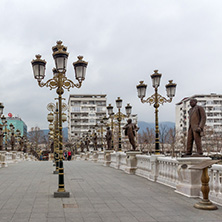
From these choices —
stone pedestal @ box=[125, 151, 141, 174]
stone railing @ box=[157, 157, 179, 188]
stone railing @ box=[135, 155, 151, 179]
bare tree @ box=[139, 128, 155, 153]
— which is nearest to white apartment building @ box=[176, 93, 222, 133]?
bare tree @ box=[139, 128, 155, 153]

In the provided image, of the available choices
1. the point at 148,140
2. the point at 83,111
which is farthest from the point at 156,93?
the point at 83,111

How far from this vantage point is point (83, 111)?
11938 cm

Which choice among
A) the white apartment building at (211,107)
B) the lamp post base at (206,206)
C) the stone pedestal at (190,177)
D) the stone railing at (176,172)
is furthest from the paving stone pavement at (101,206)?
the white apartment building at (211,107)

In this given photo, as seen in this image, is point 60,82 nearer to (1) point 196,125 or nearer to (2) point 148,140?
(1) point 196,125

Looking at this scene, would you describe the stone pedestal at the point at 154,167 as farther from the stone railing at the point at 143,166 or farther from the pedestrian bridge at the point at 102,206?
the pedestrian bridge at the point at 102,206

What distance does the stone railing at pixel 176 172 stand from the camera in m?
8.71

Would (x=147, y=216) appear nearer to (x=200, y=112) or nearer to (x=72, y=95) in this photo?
(x=200, y=112)

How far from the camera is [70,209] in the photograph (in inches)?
310

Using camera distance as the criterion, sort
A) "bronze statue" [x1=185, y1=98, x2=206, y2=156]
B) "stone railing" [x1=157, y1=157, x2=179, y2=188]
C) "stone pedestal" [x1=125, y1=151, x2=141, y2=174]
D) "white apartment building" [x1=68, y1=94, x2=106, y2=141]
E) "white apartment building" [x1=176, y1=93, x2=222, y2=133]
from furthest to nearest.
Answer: "white apartment building" [x1=68, y1=94, x2=106, y2=141]
"white apartment building" [x1=176, y1=93, x2=222, y2=133]
"stone pedestal" [x1=125, y1=151, x2=141, y2=174]
"stone railing" [x1=157, y1=157, x2=179, y2=188]
"bronze statue" [x1=185, y1=98, x2=206, y2=156]

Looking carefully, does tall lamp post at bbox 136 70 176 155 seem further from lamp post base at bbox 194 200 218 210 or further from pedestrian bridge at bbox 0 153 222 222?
lamp post base at bbox 194 200 218 210

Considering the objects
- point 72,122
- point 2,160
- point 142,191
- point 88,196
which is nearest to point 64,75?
point 88,196

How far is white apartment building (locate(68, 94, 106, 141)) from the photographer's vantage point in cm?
11883

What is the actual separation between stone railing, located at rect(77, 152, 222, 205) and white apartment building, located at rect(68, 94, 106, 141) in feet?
332

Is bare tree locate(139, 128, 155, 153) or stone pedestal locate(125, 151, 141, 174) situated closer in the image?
stone pedestal locate(125, 151, 141, 174)
